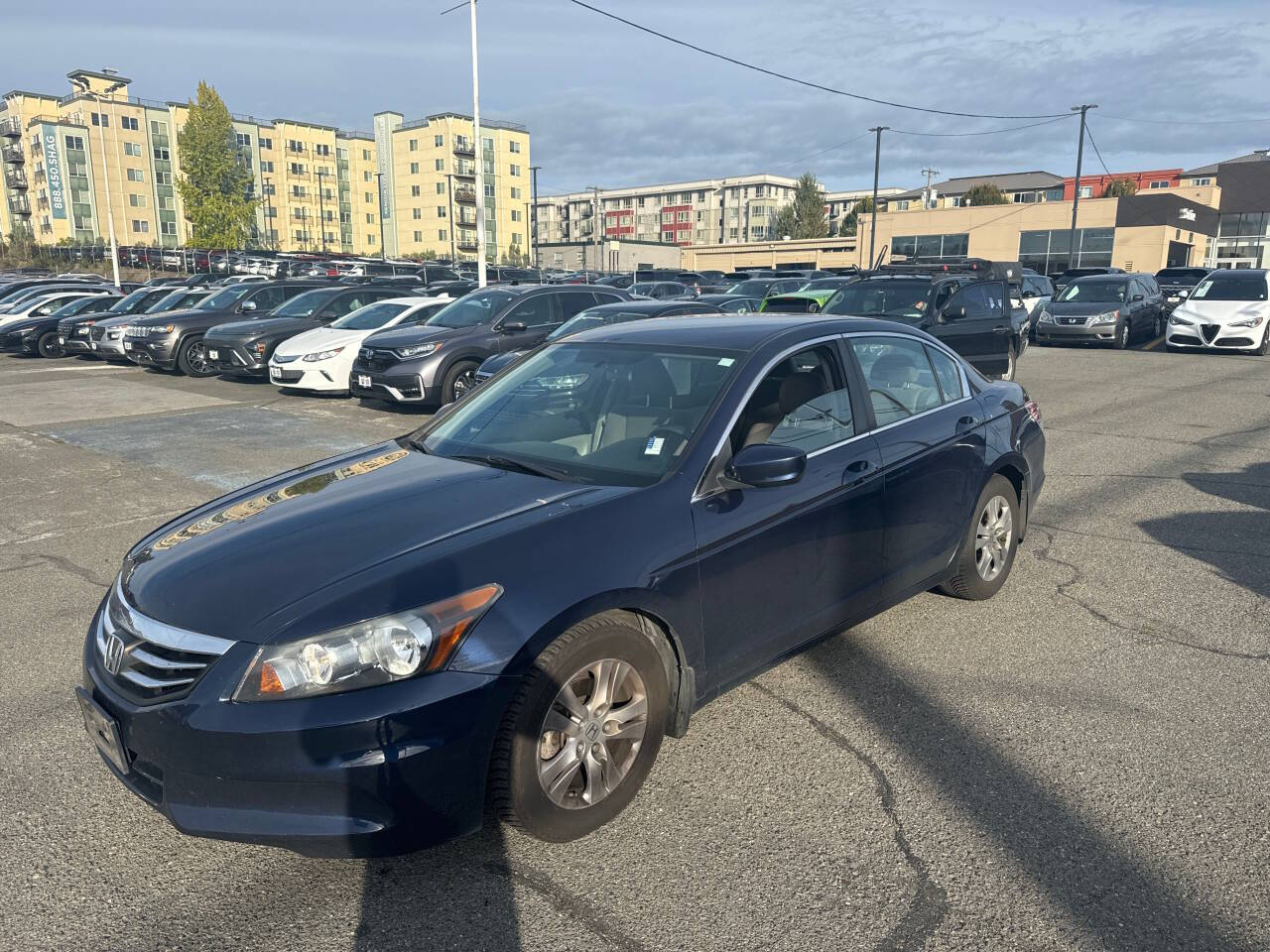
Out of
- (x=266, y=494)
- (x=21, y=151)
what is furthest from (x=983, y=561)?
(x=21, y=151)

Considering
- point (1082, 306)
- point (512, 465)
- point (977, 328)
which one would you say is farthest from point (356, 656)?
point (1082, 306)

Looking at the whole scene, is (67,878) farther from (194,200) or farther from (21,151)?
(21,151)

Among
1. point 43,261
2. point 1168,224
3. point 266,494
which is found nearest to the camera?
point 266,494

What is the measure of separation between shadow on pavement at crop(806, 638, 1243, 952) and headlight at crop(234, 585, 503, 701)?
165cm

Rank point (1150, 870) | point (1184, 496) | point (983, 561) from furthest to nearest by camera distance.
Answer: point (1184, 496) → point (983, 561) → point (1150, 870)

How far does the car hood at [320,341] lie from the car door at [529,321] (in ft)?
8.25

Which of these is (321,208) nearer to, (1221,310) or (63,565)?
(1221,310)

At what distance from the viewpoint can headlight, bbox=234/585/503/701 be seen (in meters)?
2.53

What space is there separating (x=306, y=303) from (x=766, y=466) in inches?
607

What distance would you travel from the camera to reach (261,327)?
1566 centimetres

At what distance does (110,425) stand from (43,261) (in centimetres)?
6311

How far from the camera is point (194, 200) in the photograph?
177ft

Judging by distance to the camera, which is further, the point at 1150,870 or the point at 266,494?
the point at 266,494

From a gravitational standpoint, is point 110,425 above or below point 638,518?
below
